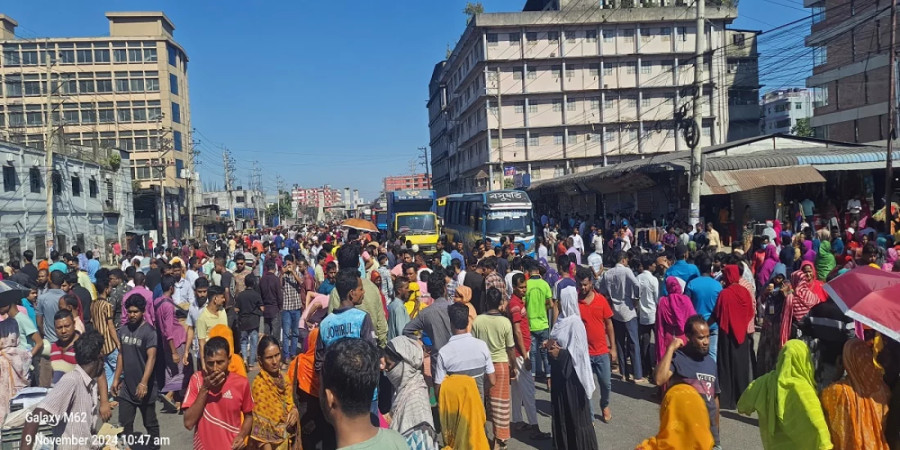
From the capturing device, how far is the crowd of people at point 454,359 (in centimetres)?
368

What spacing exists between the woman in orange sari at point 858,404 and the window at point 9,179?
29.9m

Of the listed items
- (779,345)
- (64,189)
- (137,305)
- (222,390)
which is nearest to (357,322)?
(222,390)

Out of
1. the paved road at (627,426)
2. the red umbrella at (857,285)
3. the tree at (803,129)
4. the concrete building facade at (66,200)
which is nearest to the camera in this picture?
the red umbrella at (857,285)

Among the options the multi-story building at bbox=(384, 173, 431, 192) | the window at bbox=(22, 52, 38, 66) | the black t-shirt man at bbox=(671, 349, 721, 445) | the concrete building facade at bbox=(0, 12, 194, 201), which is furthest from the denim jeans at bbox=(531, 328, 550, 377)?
the multi-story building at bbox=(384, 173, 431, 192)

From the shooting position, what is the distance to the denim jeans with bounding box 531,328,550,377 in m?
8.16

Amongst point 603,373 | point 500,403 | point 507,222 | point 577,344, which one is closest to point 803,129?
point 507,222

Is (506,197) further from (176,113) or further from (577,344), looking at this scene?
(176,113)

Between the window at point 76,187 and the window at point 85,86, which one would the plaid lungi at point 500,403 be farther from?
the window at point 85,86

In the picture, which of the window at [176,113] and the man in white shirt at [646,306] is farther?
the window at [176,113]

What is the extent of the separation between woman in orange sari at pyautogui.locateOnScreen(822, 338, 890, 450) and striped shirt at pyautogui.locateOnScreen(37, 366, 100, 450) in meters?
5.01

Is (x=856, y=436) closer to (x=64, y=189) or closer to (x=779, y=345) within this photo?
(x=779, y=345)

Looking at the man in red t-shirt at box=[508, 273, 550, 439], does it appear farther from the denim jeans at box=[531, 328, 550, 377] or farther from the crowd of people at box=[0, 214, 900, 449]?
the denim jeans at box=[531, 328, 550, 377]

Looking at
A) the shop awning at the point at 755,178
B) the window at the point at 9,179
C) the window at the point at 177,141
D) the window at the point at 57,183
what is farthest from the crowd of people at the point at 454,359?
the window at the point at 177,141

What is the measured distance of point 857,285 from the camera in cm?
413
